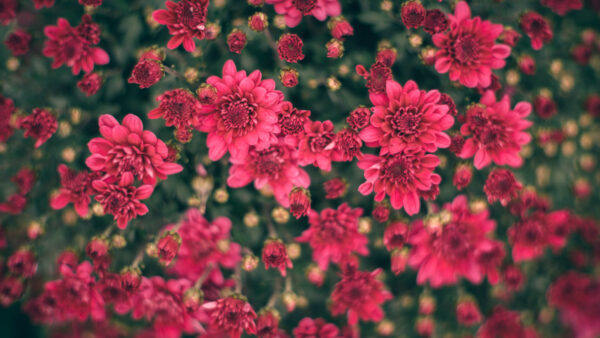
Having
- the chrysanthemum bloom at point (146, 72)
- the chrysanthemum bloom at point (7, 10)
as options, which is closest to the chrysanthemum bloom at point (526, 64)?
the chrysanthemum bloom at point (146, 72)

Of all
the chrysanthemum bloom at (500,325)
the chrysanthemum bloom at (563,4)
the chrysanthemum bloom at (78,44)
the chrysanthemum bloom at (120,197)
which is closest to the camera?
the chrysanthemum bloom at (120,197)

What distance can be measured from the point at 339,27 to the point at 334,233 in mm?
478

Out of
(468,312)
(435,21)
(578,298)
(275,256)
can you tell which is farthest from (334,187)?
(578,298)

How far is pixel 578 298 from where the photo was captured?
3.93 feet

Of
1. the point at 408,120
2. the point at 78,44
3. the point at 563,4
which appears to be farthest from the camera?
the point at 563,4

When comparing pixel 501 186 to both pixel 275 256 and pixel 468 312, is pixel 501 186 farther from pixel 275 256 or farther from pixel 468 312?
pixel 275 256

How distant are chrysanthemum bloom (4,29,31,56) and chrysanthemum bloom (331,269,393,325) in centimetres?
100

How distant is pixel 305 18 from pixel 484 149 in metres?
0.54

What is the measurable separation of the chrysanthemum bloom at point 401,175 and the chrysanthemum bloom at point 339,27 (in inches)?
11.1

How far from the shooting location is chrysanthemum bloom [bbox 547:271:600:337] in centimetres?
118

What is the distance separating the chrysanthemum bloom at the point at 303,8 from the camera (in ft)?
2.54

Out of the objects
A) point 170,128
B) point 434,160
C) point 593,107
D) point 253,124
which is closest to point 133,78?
point 170,128

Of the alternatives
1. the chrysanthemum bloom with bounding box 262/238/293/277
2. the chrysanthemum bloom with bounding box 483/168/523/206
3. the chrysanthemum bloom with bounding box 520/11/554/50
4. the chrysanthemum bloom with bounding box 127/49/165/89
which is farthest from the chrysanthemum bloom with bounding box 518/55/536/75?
the chrysanthemum bloom with bounding box 127/49/165/89

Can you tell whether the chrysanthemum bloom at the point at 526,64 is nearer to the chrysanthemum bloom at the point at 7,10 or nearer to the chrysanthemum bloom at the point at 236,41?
the chrysanthemum bloom at the point at 236,41
